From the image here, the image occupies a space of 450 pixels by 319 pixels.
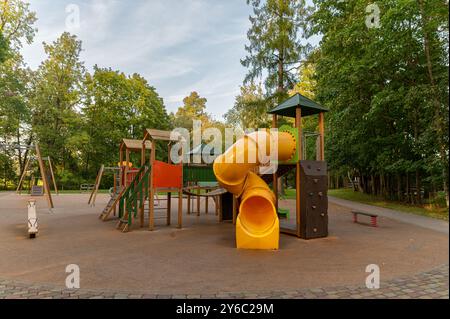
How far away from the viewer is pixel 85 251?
7.01 m

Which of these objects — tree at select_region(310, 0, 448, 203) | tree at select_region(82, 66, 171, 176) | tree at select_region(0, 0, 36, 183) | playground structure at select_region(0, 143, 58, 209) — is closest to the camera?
playground structure at select_region(0, 143, 58, 209)

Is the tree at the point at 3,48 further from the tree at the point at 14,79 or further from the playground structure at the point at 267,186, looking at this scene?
the playground structure at the point at 267,186

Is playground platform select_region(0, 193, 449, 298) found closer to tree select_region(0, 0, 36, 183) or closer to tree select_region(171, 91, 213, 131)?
tree select_region(0, 0, 36, 183)

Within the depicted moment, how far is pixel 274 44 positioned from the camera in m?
22.9

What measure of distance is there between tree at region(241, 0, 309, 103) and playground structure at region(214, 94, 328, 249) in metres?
14.7

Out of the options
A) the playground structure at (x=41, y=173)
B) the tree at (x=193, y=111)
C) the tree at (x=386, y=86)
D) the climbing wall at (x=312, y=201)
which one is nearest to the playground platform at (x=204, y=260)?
the climbing wall at (x=312, y=201)

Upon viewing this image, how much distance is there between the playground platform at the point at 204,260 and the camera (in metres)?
4.66

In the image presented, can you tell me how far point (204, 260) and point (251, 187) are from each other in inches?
99.2

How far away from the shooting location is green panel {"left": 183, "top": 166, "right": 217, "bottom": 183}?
11.3 meters

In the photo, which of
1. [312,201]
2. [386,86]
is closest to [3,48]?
[312,201]

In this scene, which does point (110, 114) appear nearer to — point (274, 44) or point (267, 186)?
point (274, 44)

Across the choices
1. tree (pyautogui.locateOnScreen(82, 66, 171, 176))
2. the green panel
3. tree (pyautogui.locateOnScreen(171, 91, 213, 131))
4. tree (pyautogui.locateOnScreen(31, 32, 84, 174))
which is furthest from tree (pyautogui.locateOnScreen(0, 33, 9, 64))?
tree (pyautogui.locateOnScreen(171, 91, 213, 131))
